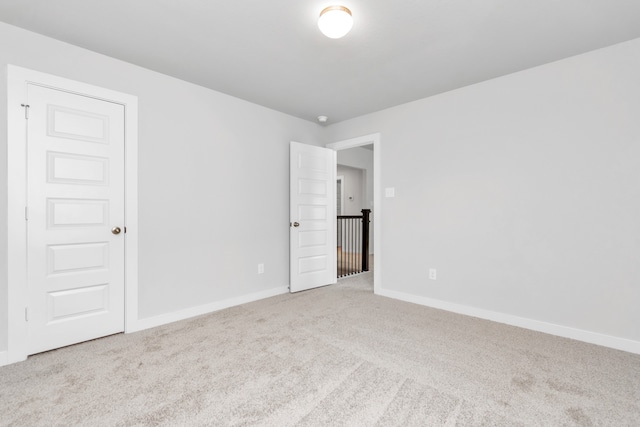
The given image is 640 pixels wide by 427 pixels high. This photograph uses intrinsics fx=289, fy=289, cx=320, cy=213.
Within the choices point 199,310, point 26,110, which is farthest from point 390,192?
point 26,110

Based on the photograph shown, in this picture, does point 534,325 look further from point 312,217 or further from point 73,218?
point 73,218

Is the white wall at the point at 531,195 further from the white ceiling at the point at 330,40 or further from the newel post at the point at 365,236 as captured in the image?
the newel post at the point at 365,236

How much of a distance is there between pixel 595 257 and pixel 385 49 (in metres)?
2.39

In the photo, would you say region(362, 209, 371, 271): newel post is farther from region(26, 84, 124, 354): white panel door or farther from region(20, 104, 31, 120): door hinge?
region(20, 104, 31, 120): door hinge

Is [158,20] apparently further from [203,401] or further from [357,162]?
[357,162]

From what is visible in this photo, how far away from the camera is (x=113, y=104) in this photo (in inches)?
97.2

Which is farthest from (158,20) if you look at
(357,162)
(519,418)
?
(357,162)

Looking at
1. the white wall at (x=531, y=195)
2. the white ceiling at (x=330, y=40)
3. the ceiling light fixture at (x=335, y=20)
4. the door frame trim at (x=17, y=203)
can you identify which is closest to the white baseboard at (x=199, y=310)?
the door frame trim at (x=17, y=203)

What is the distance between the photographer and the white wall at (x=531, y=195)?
2244mm

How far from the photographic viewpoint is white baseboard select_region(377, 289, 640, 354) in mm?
2223

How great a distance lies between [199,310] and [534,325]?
319 cm

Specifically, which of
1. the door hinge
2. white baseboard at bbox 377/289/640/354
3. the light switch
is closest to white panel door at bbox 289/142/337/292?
the light switch

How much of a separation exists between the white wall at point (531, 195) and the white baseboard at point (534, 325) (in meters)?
0.02

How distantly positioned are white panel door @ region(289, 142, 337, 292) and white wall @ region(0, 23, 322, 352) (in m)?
0.14
